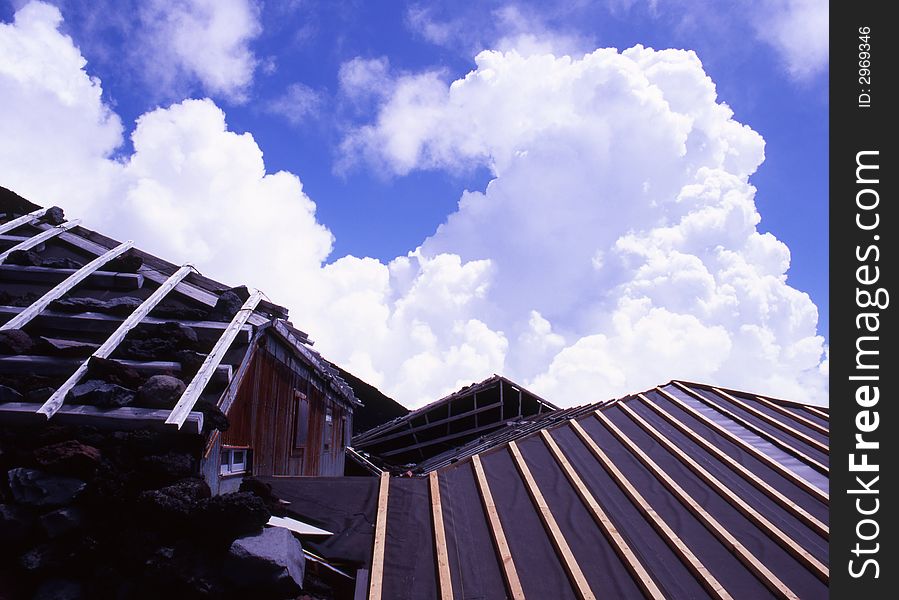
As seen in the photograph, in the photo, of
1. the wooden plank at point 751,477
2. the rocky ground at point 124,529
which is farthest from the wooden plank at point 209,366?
the wooden plank at point 751,477

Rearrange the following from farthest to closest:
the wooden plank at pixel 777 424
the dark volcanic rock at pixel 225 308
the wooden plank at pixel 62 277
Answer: the wooden plank at pixel 777 424 → the wooden plank at pixel 62 277 → the dark volcanic rock at pixel 225 308

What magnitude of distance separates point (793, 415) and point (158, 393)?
37.9ft

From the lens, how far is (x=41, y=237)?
941 cm

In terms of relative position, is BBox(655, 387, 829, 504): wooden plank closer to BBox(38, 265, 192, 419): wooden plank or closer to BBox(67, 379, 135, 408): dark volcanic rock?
BBox(67, 379, 135, 408): dark volcanic rock

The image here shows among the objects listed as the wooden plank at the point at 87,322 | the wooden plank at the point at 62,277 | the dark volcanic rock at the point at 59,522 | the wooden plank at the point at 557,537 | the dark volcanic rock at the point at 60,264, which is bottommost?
the wooden plank at the point at 557,537

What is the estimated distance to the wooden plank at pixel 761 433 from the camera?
8649mm

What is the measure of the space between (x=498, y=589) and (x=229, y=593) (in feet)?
8.42

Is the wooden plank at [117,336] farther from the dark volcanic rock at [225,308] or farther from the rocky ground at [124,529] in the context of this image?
the dark volcanic rock at [225,308]

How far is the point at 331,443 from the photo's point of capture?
1566cm

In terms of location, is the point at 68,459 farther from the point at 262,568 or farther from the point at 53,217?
the point at 53,217

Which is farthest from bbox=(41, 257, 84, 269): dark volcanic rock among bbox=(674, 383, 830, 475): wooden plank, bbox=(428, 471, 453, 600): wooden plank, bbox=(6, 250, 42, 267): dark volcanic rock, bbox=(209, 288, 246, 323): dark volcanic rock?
bbox=(674, 383, 830, 475): wooden plank

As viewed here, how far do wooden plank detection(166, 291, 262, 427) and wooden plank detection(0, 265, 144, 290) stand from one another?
177 cm

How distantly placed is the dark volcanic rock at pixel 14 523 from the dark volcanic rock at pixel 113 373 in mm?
1500

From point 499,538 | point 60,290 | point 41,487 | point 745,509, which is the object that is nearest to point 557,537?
point 499,538
